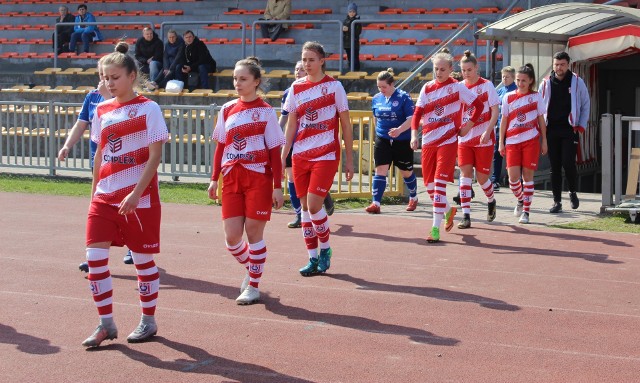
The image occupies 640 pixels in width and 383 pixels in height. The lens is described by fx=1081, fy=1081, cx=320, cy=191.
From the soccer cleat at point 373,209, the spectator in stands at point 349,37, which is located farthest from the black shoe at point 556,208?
the spectator in stands at point 349,37

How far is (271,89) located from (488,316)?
594 inches

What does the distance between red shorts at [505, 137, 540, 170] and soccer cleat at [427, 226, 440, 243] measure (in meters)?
1.96

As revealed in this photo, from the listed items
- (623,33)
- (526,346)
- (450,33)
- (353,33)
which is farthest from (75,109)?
(526,346)

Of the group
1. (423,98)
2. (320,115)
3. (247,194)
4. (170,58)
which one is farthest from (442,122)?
(170,58)

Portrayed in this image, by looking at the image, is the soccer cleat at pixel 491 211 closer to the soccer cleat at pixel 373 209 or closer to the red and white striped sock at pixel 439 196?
the soccer cleat at pixel 373 209

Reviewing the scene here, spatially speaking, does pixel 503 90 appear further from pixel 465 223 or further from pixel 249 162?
pixel 249 162

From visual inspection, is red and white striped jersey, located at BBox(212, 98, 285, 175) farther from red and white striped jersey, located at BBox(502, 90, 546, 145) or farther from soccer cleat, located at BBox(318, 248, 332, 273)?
red and white striped jersey, located at BBox(502, 90, 546, 145)

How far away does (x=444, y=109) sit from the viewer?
432 inches

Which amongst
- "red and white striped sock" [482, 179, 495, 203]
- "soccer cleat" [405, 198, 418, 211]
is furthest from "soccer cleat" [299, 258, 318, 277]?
"soccer cleat" [405, 198, 418, 211]

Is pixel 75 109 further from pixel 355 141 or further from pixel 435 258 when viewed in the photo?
pixel 435 258

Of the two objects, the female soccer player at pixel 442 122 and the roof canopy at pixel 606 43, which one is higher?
the roof canopy at pixel 606 43

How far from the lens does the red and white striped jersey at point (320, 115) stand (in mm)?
9156

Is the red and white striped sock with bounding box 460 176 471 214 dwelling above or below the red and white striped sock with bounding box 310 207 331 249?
above

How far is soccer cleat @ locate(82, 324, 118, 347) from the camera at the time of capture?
6.59 m
